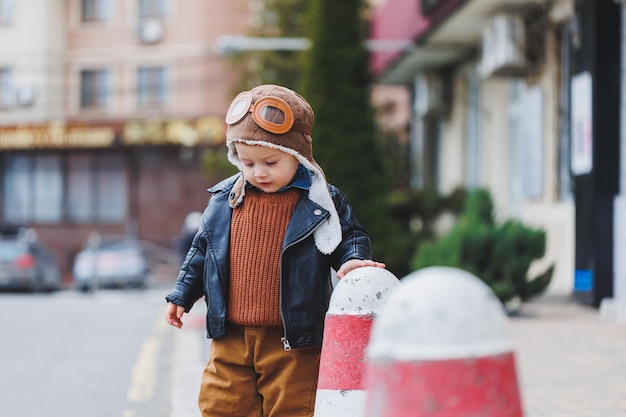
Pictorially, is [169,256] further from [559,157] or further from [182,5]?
[559,157]

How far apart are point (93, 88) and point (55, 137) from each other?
2531mm

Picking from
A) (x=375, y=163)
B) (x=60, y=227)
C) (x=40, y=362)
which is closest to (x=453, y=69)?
(x=375, y=163)

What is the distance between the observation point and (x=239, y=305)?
4.36 metres

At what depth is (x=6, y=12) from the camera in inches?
1556

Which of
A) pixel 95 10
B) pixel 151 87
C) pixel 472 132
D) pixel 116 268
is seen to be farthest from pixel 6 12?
pixel 472 132

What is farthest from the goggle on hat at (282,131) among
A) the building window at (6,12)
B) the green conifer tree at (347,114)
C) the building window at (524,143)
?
the building window at (6,12)

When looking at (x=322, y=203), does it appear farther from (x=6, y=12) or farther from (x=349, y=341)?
(x=6, y=12)

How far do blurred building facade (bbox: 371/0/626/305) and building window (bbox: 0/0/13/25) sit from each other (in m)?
18.3

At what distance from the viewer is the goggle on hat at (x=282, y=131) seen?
14.1 ft

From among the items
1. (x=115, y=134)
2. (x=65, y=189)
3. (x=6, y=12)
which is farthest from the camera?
(x=65, y=189)

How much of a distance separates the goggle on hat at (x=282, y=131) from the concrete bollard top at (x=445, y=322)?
4.59 feet

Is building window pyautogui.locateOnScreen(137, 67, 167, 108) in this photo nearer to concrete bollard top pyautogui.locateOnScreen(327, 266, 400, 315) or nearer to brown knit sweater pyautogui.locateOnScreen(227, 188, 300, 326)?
brown knit sweater pyautogui.locateOnScreen(227, 188, 300, 326)

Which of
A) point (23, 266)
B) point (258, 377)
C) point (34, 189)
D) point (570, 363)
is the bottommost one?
point (23, 266)

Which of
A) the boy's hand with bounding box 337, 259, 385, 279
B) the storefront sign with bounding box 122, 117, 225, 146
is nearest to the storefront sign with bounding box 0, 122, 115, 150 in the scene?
the storefront sign with bounding box 122, 117, 225, 146
